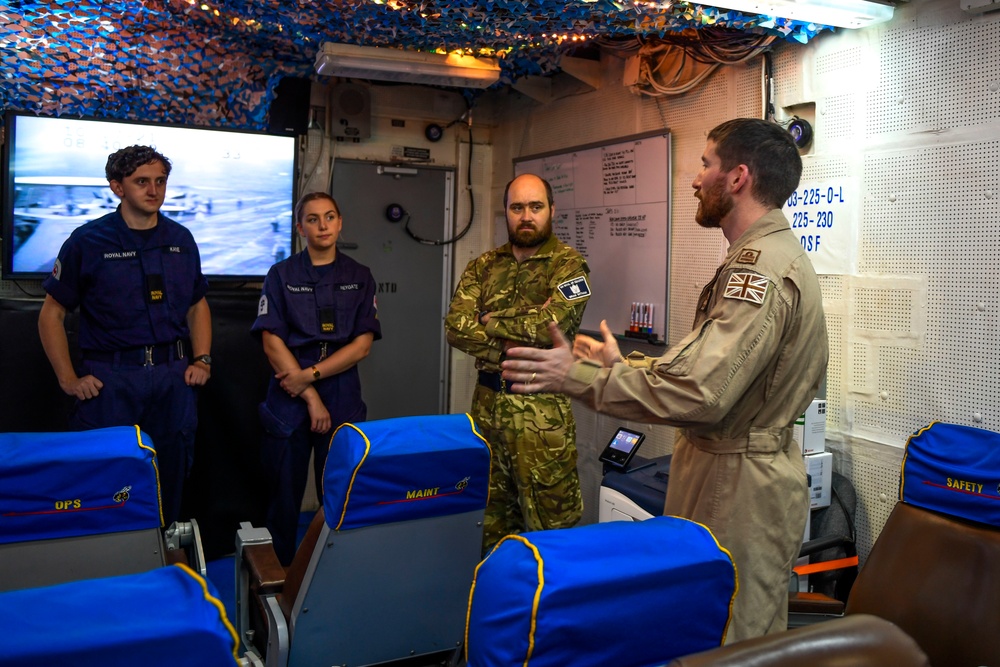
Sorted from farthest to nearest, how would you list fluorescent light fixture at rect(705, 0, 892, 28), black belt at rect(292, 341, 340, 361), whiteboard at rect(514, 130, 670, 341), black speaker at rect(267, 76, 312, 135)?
1. black speaker at rect(267, 76, 312, 135)
2. whiteboard at rect(514, 130, 670, 341)
3. black belt at rect(292, 341, 340, 361)
4. fluorescent light fixture at rect(705, 0, 892, 28)

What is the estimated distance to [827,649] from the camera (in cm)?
102

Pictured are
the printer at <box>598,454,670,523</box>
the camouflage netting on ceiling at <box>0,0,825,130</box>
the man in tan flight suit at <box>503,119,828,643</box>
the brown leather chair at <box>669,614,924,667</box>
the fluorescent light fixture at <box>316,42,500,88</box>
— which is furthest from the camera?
the fluorescent light fixture at <box>316,42,500,88</box>

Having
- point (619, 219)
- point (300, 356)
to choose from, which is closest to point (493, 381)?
point (300, 356)

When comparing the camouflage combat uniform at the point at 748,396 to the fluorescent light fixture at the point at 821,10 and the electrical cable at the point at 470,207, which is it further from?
the electrical cable at the point at 470,207

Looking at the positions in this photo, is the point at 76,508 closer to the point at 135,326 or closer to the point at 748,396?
the point at 748,396

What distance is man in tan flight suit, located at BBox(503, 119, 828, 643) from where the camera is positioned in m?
1.81

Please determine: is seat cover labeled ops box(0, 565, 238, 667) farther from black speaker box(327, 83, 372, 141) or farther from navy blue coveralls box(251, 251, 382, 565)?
black speaker box(327, 83, 372, 141)

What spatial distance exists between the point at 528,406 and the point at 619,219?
1447 millimetres

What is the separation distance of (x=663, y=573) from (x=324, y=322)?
269 cm

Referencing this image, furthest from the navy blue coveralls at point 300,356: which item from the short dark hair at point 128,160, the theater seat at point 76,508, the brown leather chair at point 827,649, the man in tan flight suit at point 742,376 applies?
the brown leather chair at point 827,649

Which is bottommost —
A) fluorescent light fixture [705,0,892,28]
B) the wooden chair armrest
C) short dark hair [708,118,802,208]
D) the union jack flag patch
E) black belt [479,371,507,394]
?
the wooden chair armrest

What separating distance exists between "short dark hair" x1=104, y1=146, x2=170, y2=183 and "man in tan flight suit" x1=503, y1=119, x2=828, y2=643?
220 centimetres

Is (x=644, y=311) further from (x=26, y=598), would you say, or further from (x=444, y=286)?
(x=26, y=598)

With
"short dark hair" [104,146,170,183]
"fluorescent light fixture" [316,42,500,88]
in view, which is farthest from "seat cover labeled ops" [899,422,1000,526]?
"short dark hair" [104,146,170,183]
